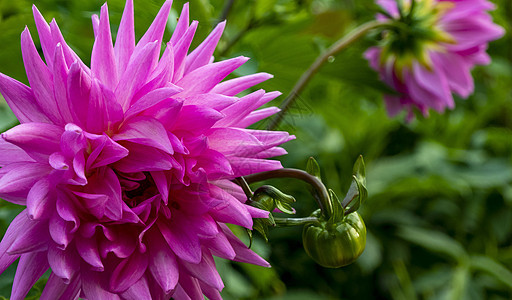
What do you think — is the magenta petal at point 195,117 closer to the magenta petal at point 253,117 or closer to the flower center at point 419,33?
the magenta petal at point 253,117

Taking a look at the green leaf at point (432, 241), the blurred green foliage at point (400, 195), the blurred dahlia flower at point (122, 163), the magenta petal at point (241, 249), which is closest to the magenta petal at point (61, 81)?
the blurred dahlia flower at point (122, 163)

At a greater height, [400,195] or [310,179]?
[310,179]

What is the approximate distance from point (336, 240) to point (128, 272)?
0.35 ft

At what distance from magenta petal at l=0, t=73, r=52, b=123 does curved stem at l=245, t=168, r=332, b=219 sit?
11 centimetres

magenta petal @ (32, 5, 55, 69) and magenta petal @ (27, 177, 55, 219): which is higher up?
magenta petal @ (32, 5, 55, 69)

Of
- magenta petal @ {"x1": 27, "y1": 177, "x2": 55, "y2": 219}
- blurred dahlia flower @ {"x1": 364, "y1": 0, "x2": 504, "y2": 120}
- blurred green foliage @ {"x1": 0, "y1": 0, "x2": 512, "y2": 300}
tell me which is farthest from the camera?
blurred green foliage @ {"x1": 0, "y1": 0, "x2": 512, "y2": 300}

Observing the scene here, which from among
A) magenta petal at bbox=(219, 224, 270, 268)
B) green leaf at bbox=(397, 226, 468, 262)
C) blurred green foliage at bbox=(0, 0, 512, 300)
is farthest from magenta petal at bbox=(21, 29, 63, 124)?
green leaf at bbox=(397, 226, 468, 262)

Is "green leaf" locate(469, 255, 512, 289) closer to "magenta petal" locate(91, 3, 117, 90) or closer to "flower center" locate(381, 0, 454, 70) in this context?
"flower center" locate(381, 0, 454, 70)

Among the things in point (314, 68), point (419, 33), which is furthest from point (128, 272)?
point (419, 33)

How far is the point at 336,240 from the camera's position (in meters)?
0.28

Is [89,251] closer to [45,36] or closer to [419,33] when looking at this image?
[45,36]

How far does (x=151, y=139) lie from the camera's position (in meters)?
0.26

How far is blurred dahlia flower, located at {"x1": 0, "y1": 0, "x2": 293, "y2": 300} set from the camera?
0.83 feet

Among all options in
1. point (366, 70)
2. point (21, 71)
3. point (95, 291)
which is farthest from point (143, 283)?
point (366, 70)
